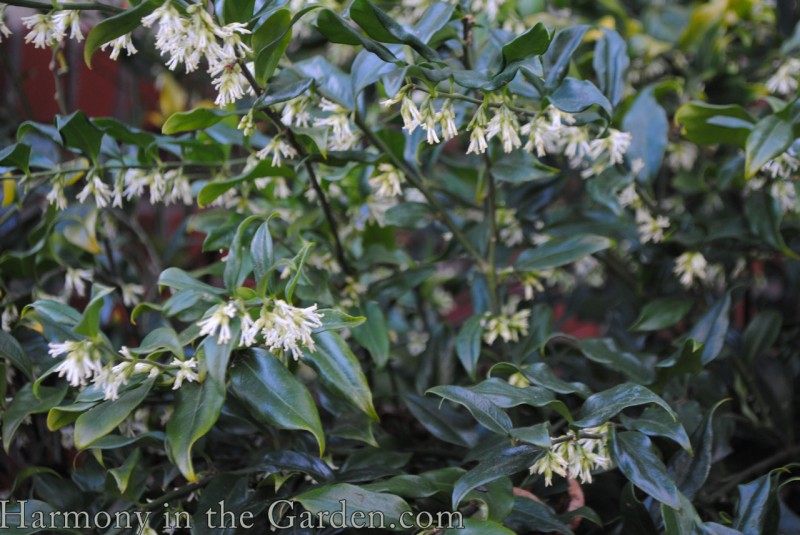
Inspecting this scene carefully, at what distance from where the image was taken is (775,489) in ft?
2.20

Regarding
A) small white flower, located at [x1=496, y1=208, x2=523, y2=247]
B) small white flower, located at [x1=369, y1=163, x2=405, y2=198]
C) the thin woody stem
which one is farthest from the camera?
small white flower, located at [x1=496, y1=208, x2=523, y2=247]

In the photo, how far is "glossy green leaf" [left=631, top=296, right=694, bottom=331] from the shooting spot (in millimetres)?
911

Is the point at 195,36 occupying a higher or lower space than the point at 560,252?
higher

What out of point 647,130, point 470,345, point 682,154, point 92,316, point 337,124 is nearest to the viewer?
point 92,316

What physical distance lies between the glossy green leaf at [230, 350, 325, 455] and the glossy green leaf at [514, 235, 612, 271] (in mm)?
351

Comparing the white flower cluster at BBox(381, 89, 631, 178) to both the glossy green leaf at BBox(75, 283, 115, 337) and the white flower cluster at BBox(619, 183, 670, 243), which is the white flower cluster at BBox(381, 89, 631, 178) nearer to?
the white flower cluster at BBox(619, 183, 670, 243)

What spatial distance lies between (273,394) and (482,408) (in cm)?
18

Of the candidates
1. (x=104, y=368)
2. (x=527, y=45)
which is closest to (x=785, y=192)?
(x=527, y=45)

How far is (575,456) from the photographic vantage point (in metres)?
0.61

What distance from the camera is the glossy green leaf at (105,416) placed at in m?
0.56

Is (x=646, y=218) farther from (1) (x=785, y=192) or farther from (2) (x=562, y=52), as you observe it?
(2) (x=562, y=52)

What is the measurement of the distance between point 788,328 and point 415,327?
0.58 metres

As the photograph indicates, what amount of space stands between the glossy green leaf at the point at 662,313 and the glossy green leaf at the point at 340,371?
0.43m

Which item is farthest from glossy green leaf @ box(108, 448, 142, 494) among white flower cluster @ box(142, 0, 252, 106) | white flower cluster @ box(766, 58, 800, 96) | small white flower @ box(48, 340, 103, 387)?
white flower cluster @ box(766, 58, 800, 96)
